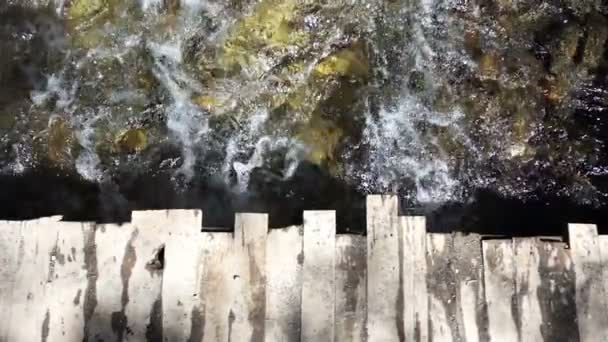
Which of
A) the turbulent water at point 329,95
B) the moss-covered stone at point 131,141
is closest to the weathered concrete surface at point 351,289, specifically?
the turbulent water at point 329,95

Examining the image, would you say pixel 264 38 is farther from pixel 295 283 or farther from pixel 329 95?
pixel 295 283

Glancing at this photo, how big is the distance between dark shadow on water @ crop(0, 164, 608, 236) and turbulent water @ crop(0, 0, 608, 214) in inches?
2.3

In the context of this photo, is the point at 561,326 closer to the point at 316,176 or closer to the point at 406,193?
the point at 406,193

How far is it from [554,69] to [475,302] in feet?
6.02

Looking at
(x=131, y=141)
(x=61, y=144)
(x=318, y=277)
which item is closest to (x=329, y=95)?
(x=131, y=141)

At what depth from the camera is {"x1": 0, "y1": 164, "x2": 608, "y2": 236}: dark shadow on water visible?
4098 mm

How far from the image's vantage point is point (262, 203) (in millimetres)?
4156

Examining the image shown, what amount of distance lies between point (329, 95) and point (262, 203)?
0.81 meters

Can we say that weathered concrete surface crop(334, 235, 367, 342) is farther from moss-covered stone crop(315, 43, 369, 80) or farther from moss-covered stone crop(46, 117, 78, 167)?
moss-covered stone crop(46, 117, 78, 167)

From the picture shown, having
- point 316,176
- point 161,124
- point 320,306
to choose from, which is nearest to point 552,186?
point 316,176

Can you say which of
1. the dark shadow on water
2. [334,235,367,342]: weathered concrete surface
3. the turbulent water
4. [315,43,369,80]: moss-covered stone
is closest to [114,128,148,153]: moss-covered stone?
the turbulent water

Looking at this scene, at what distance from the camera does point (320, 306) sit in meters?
3.14

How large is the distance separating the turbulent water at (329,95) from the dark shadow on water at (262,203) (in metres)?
0.06

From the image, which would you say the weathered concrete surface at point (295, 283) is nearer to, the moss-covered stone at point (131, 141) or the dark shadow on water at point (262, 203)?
the dark shadow on water at point (262, 203)
